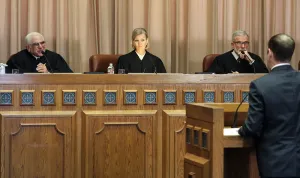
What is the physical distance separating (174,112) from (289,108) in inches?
83.5

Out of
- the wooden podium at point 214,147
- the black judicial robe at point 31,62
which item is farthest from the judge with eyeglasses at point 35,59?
the wooden podium at point 214,147

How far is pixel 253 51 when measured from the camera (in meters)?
7.89

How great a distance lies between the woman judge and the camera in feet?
21.7

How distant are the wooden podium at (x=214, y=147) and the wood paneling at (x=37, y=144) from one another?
1829mm

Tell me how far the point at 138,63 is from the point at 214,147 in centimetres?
349

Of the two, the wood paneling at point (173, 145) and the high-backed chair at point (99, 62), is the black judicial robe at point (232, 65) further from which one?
the wood paneling at point (173, 145)

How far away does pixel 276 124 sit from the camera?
3.35 meters

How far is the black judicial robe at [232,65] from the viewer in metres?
6.87


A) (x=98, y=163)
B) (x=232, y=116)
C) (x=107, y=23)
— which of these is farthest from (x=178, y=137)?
(x=107, y=23)

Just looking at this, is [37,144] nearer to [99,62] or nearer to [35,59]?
[99,62]

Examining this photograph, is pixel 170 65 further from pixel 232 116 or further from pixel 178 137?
pixel 232 116

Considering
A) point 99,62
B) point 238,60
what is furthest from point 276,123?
point 238,60

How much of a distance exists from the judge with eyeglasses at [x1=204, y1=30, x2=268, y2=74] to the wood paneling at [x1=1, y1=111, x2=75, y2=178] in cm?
221

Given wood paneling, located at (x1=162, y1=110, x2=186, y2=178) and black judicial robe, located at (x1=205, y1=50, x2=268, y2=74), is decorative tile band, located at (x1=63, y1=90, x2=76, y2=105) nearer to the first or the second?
wood paneling, located at (x1=162, y1=110, x2=186, y2=178)
